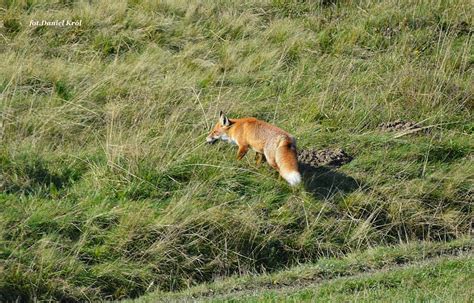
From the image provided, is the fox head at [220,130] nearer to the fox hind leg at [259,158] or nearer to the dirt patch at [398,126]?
the fox hind leg at [259,158]

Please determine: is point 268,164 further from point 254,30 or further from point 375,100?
point 254,30

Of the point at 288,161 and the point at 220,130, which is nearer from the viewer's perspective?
the point at 288,161

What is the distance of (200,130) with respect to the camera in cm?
1098

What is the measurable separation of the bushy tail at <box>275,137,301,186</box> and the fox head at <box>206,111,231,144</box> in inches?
34.5

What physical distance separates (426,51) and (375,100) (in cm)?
215

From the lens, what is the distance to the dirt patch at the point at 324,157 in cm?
1062

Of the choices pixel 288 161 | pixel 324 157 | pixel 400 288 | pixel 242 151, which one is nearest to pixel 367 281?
pixel 400 288

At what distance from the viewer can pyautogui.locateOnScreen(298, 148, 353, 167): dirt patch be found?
10617 millimetres

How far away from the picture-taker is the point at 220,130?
10.4 metres

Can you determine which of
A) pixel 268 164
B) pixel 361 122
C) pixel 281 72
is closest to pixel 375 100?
pixel 361 122

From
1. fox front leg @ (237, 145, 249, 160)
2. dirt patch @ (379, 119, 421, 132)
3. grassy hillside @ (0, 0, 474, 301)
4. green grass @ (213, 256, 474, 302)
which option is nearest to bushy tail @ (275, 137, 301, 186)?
grassy hillside @ (0, 0, 474, 301)

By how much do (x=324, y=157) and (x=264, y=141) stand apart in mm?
1194

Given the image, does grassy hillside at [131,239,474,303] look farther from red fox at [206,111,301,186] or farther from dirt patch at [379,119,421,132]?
dirt patch at [379,119,421,132]

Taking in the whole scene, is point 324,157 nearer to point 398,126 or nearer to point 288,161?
point 288,161
